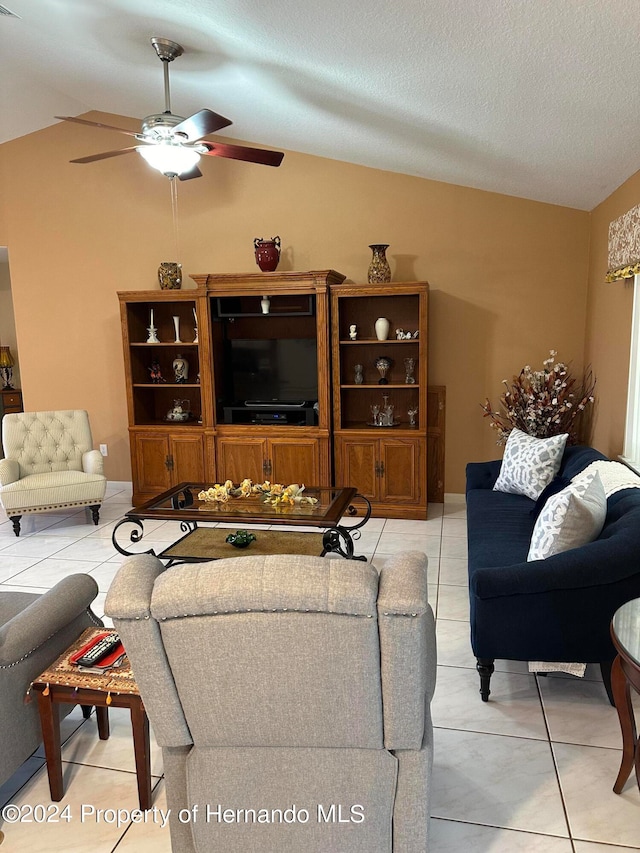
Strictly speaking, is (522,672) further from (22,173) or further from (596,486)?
(22,173)

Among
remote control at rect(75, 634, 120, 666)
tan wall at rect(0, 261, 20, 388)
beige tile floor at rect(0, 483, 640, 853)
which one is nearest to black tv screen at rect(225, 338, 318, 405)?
beige tile floor at rect(0, 483, 640, 853)

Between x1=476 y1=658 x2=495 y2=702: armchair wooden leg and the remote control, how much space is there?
147cm

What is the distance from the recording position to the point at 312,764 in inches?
63.4

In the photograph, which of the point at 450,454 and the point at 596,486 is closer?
the point at 596,486

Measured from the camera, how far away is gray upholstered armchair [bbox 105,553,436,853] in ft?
4.71

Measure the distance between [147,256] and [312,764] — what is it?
17.1ft

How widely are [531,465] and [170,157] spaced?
285 cm

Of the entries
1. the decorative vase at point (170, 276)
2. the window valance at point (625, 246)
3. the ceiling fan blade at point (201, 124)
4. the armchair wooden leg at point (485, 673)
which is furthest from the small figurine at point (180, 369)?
the armchair wooden leg at point (485, 673)

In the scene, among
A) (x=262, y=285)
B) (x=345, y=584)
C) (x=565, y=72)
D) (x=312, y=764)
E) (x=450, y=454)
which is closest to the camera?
(x=345, y=584)

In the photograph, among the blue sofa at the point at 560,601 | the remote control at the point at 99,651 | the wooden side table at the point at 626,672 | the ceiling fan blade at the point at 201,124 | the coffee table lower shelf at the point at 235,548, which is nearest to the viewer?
the wooden side table at the point at 626,672

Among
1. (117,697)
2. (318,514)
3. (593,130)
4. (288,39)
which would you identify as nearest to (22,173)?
(288,39)

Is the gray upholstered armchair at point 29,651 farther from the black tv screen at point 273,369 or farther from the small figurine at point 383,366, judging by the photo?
the small figurine at point 383,366

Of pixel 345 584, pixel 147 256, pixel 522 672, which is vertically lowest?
pixel 522 672

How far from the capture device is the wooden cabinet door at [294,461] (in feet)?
17.6
